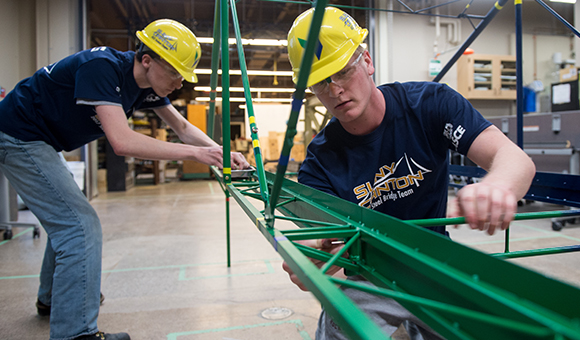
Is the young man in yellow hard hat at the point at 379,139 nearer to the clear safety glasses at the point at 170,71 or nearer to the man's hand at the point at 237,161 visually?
the man's hand at the point at 237,161

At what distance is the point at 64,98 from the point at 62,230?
697 mm

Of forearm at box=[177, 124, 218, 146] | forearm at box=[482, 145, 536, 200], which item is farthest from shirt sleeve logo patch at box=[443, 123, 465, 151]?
forearm at box=[177, 124, 218, 146]

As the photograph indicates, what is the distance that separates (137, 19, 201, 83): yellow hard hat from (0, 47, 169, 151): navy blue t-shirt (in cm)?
18

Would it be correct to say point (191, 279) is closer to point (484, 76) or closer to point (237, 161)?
point (237, 161)

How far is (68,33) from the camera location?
771 centimetres

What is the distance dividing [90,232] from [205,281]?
1.38 meters

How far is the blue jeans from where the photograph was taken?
1845 millimetres

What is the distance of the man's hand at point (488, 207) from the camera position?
779 mm

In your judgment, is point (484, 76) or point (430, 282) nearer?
point (430, 282)

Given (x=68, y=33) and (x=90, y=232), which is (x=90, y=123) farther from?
(x=68, y=33)

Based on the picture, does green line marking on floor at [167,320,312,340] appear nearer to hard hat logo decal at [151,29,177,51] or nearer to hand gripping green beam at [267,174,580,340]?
hand gripping green beam at [267,174,580,340]

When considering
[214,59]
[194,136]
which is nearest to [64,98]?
[194,136]

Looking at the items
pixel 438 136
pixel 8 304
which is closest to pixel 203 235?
pixel 8 304

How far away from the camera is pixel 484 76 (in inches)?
364
